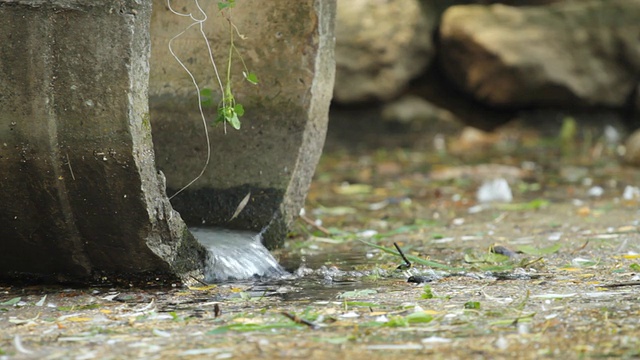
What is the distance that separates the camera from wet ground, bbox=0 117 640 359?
225 centimetres

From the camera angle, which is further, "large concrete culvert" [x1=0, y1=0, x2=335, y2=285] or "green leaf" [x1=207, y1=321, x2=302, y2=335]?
"large concrete culvert" [x1=0, y1=0, x2=335, y2=285]

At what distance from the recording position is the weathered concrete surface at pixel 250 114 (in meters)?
3.91

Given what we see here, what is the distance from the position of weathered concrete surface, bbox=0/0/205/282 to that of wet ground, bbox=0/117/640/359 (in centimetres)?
23

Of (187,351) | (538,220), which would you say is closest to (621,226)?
(538,220)

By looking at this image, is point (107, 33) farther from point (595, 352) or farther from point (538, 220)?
point (538, 220)

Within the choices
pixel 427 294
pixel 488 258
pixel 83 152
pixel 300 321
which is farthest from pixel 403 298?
pixel 83 152

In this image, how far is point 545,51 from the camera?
28.9ft

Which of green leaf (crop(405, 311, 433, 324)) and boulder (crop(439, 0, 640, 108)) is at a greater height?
boulder (crop(439, 0, 640, 108))

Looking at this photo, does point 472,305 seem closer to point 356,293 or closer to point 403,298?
point 403,298

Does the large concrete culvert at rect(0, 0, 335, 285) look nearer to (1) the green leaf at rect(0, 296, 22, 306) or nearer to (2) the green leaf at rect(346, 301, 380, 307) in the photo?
(1) the green leaf at rect(0, 296, 22, 306)

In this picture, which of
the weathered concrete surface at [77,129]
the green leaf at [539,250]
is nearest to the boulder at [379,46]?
the green leaf at [539,250]

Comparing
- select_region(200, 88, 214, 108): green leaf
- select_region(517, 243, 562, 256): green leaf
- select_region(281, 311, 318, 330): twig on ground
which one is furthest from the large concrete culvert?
select_region(517, 243, 562, 256): green leaf

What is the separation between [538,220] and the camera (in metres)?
4.82

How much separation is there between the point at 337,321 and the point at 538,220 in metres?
2.50
